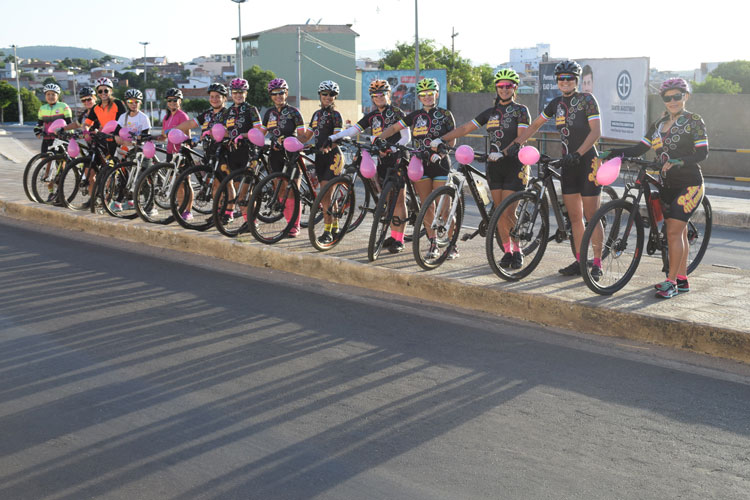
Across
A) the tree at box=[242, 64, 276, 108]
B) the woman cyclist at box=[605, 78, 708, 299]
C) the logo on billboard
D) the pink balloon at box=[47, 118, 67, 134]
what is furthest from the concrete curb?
the tree at box=[242, 64, 276, 108]

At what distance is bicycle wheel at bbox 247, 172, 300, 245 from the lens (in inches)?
375

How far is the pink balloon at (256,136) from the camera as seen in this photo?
978 centimetres

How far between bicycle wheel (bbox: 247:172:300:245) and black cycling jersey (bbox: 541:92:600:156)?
3.21 m

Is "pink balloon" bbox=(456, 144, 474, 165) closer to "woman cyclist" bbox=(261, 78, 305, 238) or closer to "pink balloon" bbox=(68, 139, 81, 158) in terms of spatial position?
"woman cyclist" bbox=(261, 78, 305, 238)

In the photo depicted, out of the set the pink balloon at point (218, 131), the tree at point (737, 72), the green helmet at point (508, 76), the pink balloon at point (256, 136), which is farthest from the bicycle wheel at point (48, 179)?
the tree at point (737, 72)

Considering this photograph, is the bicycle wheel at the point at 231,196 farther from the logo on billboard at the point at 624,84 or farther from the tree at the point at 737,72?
the tree at the point at 737,72

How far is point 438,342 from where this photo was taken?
6.20 m

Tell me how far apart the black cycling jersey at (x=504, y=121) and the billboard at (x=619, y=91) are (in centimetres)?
1549

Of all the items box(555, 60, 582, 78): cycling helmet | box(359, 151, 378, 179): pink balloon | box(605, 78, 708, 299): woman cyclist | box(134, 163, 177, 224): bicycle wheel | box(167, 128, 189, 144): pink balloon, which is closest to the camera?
box(605, 78, 708, 299): woman cyclist

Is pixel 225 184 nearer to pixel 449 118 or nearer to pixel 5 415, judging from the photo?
pixel 449 118

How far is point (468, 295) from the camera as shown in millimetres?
7312

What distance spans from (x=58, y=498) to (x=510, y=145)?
5.16 metres

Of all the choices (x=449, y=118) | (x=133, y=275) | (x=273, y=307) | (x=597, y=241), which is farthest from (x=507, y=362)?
(x=133, y=275)

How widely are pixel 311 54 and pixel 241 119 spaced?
9018 cm
